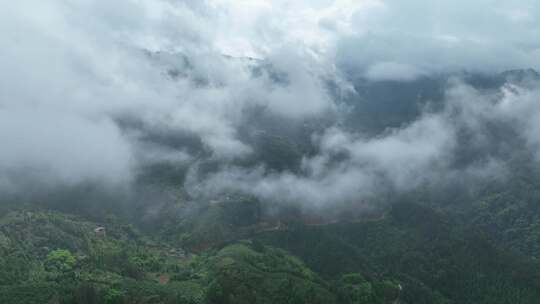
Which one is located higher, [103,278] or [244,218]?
[244,218]

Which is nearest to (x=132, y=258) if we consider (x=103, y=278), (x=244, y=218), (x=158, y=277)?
(x=158, y=277)

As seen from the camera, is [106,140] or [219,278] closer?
[219,278]

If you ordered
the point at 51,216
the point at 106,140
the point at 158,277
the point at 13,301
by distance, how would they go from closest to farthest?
the point at 13,301 < the point at 158,277 < the point at 51,216 < the point at 106,140

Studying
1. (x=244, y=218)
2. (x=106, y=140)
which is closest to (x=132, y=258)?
(x=244, y=218)

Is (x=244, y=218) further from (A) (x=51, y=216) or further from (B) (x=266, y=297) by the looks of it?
(B) (x=266, y=297)

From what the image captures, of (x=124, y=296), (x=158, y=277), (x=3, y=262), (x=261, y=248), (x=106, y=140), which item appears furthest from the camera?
(x=106, y=140)

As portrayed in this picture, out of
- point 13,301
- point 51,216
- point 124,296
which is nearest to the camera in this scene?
point 13,301

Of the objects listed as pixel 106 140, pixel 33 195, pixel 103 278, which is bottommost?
pixel 103 278

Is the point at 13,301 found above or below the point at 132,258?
below

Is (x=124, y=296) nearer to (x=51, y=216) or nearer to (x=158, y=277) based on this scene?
(x=158, y=277)
